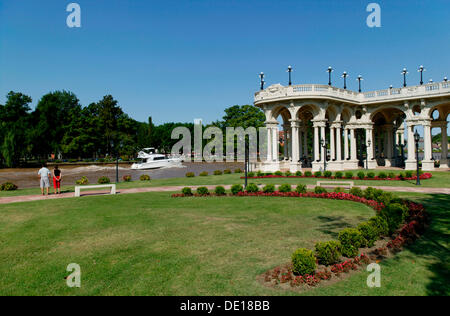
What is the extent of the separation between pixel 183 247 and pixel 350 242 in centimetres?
432

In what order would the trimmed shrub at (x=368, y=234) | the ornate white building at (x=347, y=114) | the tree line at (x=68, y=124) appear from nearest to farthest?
the trimmed shrub at (x=368, y=234) < the ornate white building at (x=347, y=114) < the tree line at (x=68, y=124)

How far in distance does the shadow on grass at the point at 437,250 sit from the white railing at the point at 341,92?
2384cm

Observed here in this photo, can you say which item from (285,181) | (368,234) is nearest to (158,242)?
(368,234)

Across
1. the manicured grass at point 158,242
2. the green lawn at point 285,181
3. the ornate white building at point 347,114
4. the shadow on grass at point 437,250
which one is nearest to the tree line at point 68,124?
the ornate white building at point 347,114

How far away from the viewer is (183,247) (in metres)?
8.06

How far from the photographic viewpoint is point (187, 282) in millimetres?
5852

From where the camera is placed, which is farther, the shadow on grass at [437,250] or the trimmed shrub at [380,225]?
the trimmed shrub at [380,225]

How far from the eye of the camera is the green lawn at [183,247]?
5.73 metres

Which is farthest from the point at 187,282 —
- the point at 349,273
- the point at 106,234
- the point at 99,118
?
the point at 99,118

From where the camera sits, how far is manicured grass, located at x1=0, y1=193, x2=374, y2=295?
590 cm

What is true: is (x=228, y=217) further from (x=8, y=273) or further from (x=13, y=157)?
(x=13, y=157)

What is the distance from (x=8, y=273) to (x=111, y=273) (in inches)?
93.2

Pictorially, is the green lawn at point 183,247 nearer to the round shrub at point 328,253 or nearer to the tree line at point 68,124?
the round shrub at point 328,253

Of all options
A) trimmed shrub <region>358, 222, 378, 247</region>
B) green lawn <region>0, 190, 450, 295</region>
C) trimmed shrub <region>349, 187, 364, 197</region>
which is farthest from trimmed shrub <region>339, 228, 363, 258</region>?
trimmed shrub <region>349, 187, 364, 197</region>
